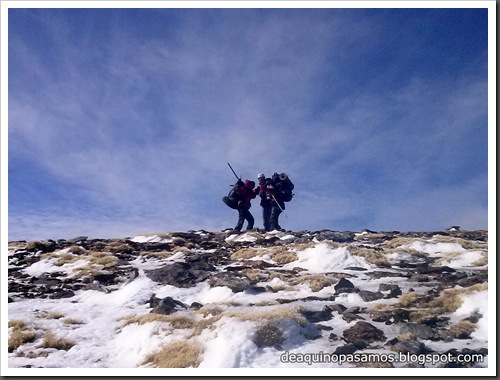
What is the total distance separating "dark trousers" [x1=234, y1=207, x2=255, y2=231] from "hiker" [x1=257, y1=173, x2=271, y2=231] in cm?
84

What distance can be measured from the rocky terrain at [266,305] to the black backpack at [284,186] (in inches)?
174

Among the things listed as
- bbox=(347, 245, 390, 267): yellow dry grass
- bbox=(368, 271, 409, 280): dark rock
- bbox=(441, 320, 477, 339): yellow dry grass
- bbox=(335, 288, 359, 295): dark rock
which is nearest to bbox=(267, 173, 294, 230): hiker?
bbox=(347, 245, 390, 267): yellow dry grass

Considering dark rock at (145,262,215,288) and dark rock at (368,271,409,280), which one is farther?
dark rock at (145,262,215,288)

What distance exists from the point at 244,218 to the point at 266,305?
465 inches

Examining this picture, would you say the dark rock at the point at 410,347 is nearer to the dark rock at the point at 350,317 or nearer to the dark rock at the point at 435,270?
the dark rock at the point at 350,317

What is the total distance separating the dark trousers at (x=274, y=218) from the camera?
22125 millimetres

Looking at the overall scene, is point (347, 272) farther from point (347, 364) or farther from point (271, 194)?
point (271, 194)

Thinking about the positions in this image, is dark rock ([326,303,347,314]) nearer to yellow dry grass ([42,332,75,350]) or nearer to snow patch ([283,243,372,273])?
snow patch ([283,243,372,273])

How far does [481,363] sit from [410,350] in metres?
1.57

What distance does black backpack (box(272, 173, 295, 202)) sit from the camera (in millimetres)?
21688

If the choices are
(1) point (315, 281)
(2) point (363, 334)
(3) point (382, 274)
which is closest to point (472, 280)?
(3) point (382, 274)

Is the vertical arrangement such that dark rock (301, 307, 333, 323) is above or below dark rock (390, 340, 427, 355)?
above

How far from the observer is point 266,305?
35.3 feet

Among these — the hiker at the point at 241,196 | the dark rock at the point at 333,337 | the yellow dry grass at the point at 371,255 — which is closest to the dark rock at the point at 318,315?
the dark rock at the point at 333,337
